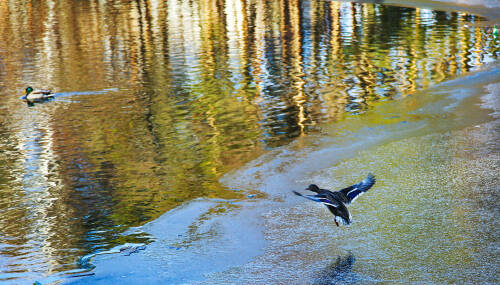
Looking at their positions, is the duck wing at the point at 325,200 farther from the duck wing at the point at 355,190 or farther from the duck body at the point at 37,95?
the duck body at the point at 37,95

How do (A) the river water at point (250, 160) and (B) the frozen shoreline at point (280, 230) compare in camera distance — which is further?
(A) the river water at point (250, 160)

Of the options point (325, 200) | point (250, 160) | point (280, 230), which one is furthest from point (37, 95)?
point (325, 200)

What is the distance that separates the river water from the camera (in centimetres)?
627

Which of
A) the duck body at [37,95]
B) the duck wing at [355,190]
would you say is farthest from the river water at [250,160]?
the duck wing at [355,190]

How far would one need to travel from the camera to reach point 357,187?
659 centimetres

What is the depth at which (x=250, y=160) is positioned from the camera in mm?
9438

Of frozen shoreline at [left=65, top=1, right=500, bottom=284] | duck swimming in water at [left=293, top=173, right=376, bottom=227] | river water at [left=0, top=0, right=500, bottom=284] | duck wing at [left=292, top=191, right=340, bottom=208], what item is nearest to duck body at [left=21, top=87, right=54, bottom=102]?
river water at [left=0, top=0, right=500, bottom=284]

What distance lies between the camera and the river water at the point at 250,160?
6270 mm

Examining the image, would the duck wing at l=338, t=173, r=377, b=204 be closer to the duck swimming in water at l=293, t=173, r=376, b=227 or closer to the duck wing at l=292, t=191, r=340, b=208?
the duck swimming in water at l=293, t=173, r=376, b=227

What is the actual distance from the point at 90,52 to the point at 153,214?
13255 millimetres

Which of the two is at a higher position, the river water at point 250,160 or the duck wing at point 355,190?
the duck wing at point 355,190

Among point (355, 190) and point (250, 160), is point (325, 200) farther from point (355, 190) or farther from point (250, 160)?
point (250, 160)

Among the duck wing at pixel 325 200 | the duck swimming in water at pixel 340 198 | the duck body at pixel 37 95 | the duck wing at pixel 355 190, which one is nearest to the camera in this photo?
the duck wing at pixel 325 200

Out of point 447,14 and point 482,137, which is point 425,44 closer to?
point 447,14
